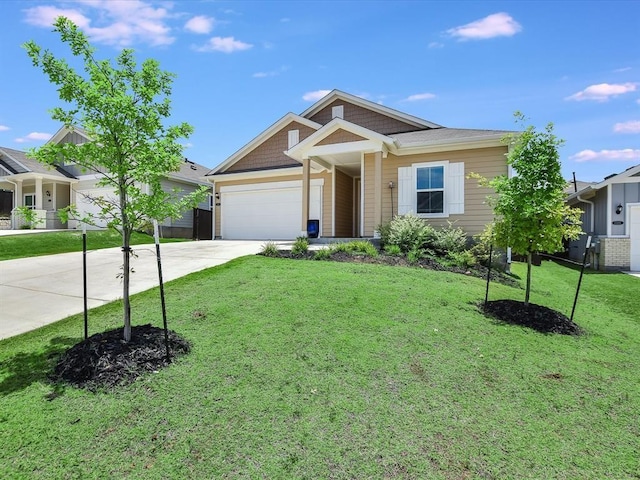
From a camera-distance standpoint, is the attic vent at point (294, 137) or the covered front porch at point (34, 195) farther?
the covered front porch at point (34, 195)

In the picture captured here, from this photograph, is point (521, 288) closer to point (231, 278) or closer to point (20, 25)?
point (231, 278)

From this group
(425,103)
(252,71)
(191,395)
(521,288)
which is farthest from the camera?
(425,103)

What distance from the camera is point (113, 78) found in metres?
3.66

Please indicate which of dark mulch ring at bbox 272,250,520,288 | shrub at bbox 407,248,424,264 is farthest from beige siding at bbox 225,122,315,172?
shrub at bbox 407,248,424,264

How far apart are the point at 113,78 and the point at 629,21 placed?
11844 mm

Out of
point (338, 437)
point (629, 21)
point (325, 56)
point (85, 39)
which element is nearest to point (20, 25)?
point (85, 39)

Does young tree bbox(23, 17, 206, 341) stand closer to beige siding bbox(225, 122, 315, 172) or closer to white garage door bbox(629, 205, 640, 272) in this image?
beige siding bbox(225, 122, 315, 172)

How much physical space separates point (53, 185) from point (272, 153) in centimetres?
1487

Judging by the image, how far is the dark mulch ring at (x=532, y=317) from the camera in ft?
16.4

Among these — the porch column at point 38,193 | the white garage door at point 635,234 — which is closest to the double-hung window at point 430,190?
the white garage door at point 635,234

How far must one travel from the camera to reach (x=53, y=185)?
69.2 ft

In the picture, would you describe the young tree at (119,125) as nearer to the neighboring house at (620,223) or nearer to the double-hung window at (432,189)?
the double-hung window at (432,189)

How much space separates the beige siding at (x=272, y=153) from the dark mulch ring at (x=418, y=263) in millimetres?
7927

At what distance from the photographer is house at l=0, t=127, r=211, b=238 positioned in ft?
64.8
